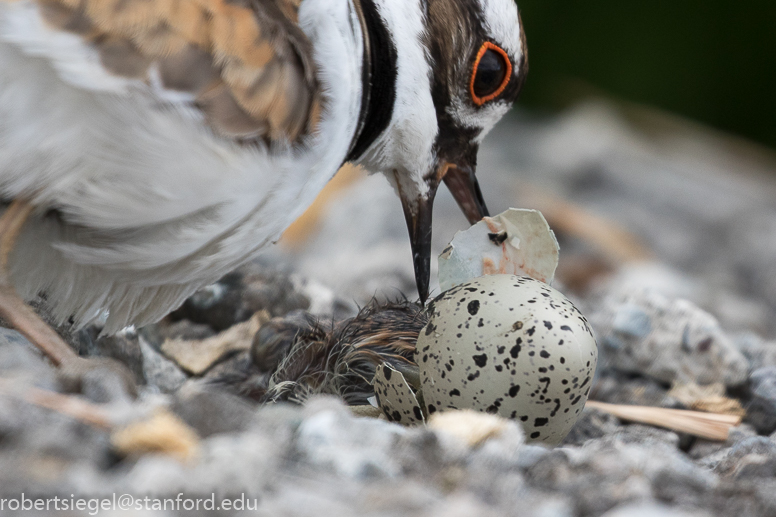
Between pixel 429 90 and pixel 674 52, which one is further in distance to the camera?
pixel 674 52

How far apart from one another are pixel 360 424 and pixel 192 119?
21.9 inches

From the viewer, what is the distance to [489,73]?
1.75 meters

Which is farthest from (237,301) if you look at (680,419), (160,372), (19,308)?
(680,419)

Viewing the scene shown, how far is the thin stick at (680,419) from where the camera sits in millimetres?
1733

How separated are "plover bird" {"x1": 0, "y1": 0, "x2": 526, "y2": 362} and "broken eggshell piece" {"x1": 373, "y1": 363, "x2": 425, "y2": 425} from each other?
34 cm

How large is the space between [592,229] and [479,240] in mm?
2932

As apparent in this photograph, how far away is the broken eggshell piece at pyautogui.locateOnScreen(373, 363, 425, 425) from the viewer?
1.43 m

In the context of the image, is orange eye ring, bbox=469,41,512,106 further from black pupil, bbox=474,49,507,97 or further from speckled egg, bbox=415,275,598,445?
speckled egg, bbox=415,275,598,445

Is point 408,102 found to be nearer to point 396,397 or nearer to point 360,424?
point 396,397

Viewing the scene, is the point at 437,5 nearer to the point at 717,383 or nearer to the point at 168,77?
the point at 168,77

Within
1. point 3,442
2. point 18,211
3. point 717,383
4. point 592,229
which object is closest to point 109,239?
point 18,211

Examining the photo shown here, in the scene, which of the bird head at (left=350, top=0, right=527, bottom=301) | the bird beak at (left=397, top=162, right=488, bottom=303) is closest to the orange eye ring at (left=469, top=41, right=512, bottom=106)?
the bird head at (left=350, top=0, right=527, bottom=301)

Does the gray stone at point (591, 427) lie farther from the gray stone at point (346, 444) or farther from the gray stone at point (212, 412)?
the gray stone at point (212, 412)

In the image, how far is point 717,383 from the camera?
1.98 metres
